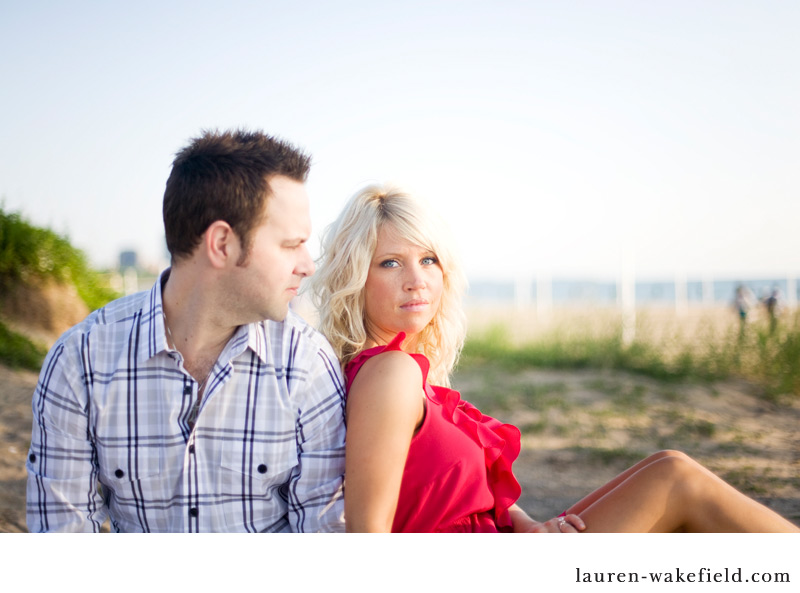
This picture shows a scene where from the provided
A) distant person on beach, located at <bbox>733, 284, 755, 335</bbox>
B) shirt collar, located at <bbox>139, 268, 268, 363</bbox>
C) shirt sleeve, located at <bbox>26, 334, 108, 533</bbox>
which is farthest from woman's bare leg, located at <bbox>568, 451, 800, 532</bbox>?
distant person on beach, located at <bbox>733, 284, 755, 335</bbox>

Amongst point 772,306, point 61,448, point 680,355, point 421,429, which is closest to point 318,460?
point 421,429

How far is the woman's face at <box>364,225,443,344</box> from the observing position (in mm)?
1942

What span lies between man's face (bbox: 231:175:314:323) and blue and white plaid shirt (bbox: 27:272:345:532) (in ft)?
0.26

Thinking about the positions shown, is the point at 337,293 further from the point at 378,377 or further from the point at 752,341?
the point at 752,341

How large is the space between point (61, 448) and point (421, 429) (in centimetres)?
79

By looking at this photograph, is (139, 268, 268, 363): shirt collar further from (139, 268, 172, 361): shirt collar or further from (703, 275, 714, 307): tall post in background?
(703, 275, 714, 307): tall post in background

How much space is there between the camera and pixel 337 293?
191 cm

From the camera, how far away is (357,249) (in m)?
1.92

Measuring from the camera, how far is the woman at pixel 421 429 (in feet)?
4.92

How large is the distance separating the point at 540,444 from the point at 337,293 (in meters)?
3.65

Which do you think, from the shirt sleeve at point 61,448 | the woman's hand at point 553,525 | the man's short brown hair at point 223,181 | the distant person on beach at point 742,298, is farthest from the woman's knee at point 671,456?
the distant person on beach at point 742,298

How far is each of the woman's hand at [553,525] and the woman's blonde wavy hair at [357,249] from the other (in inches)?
25.6
